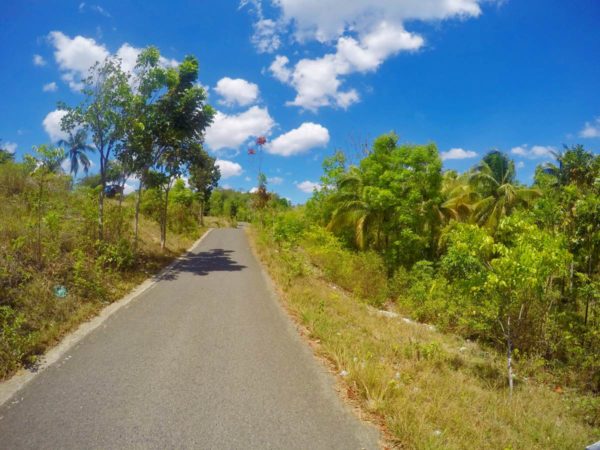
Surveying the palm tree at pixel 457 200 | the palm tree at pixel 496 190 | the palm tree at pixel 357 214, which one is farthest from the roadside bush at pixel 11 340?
the palm tree at pixel 496 190

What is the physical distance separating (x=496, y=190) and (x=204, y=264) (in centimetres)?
2092

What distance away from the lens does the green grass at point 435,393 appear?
401cm

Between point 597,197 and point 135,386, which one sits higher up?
point 597,197

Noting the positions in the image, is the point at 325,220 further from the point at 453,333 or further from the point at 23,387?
the point at 23,387

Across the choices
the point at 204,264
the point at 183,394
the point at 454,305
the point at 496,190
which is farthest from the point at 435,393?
the point at 496,190

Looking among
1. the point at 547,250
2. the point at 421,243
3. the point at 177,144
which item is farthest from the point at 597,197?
the point at 177,144

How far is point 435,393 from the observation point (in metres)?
4.86

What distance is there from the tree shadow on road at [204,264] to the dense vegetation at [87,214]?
3.11 feet

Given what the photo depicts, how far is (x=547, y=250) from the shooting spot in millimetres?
6129

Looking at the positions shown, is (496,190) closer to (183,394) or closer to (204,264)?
(204,264)

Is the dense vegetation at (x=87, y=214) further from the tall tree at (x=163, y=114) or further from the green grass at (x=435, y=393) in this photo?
the green grass at (x=435, y=393)

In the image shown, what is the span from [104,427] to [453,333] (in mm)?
10236

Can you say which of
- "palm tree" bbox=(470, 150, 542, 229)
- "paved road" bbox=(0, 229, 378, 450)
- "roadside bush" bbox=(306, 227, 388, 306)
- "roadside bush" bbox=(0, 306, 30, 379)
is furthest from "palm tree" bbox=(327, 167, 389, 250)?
"roadside bush" bbox=(0, 306, 30, 379)

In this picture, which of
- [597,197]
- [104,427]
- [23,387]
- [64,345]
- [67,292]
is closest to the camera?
[104,427]
